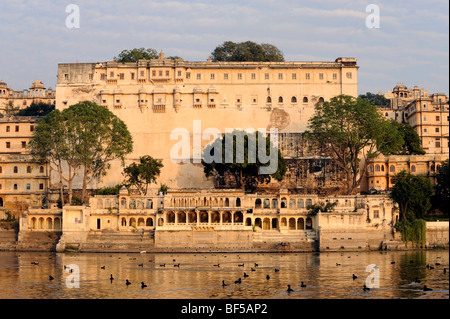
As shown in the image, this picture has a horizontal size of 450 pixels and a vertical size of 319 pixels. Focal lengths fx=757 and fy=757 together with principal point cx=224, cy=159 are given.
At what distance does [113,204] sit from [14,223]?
10398 mm

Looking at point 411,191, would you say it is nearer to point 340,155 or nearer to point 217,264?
point 340,155

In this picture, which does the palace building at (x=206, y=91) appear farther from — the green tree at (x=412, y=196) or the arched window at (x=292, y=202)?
the green tree at (x=412, y=196)

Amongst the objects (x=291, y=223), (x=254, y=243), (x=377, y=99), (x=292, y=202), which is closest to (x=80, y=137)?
(x=254, y=243)

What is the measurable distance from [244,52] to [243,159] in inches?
1246

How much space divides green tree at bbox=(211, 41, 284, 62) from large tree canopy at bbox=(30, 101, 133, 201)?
29.1 m

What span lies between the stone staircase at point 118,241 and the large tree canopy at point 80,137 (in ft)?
28.7

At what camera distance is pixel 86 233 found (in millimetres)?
74625

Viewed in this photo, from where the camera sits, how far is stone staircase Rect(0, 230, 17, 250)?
7369 cm

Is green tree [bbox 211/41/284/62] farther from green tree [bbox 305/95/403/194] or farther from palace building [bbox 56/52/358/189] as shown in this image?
green tree [bbox 305/95/403/194]

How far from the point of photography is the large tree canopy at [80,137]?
80.1 meters

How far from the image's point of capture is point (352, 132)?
3233 inches
